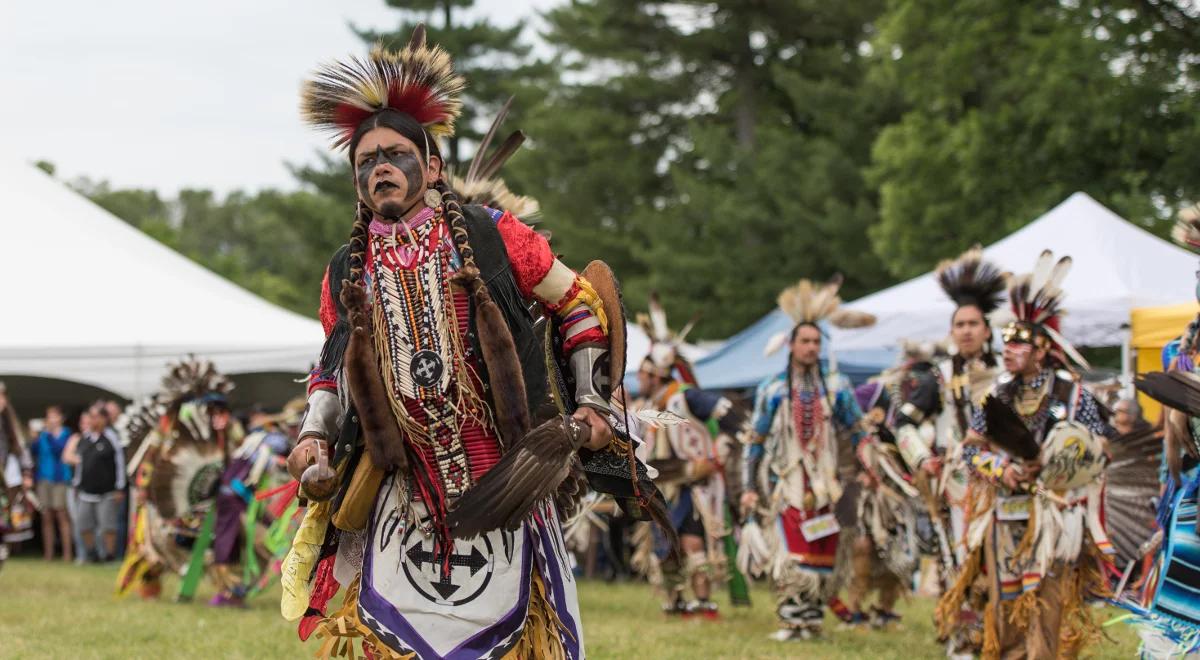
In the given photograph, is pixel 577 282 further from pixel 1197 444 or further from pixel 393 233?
pixel 1197 444

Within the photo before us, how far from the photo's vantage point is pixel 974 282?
7.02m

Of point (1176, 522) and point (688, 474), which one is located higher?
point (1176, 522)

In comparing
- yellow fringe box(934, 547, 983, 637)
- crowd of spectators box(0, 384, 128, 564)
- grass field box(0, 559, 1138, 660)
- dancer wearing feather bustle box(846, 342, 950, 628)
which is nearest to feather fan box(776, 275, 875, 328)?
dancer wearing feather bustle box(846, 342, 950, 628)

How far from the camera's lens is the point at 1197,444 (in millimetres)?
5184

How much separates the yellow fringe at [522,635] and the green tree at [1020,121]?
15123 millimetres

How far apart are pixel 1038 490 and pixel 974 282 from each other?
1316mm

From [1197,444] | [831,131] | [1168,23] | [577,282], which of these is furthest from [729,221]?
[577,282]

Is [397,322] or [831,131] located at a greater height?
[831,131]

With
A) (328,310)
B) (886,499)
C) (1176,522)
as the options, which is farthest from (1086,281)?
(328,310)

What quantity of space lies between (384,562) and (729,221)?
23.0m

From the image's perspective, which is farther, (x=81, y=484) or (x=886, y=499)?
(x=81, y=484)

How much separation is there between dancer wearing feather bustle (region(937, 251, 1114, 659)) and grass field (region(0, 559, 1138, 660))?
104cm

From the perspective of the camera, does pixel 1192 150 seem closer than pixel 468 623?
No

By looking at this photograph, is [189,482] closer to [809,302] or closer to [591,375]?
[809,302]
